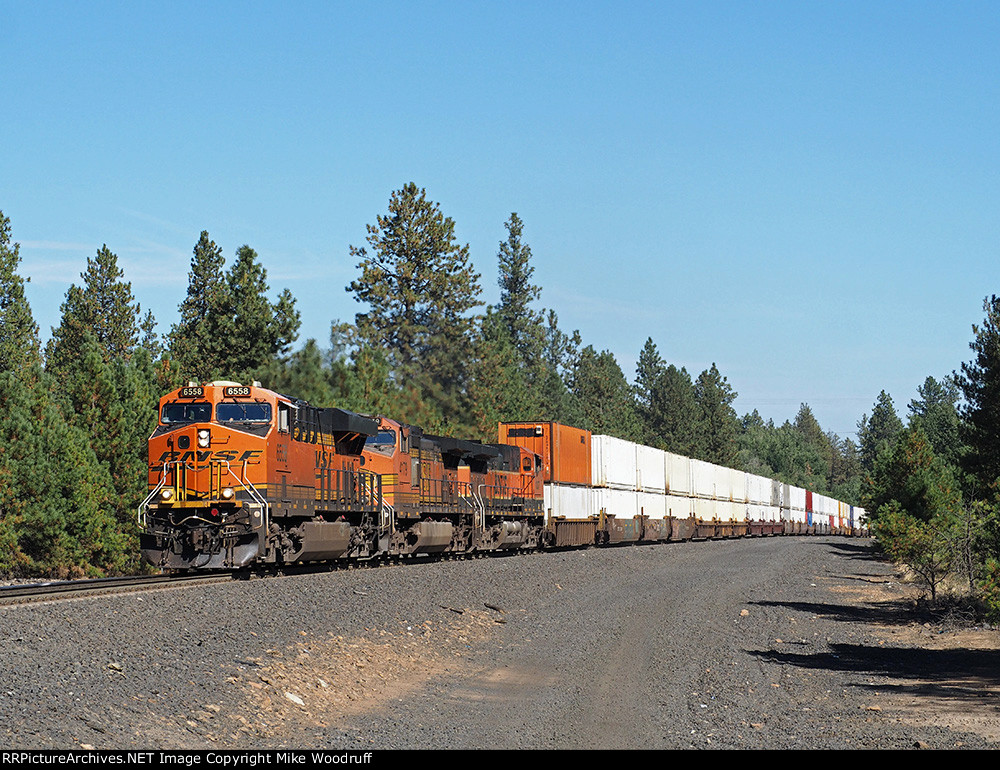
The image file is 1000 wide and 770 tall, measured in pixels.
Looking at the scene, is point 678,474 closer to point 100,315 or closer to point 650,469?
point 650,469

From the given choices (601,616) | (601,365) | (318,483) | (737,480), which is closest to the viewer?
(601,616)

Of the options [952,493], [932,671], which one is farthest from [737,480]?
[932,671]

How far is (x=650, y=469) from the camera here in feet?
171

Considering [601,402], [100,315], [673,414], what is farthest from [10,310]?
[673,414]

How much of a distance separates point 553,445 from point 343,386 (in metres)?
11.0

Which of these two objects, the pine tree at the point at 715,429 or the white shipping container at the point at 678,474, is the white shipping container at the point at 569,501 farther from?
the pine tree at the point at 715,429

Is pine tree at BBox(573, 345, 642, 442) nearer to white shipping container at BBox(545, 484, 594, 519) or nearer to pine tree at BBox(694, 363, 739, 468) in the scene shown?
pine tree at BBox(694, 363, 739, 468)

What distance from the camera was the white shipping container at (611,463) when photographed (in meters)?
45.5

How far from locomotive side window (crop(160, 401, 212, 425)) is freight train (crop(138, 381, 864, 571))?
29 millimetres

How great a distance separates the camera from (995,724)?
11594mm

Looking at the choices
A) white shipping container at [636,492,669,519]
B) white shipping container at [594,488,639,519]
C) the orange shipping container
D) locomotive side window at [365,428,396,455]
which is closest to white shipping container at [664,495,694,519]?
white shipping container at [636,492,669,519]

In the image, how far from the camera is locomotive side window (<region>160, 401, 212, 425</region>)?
73.8 feet
